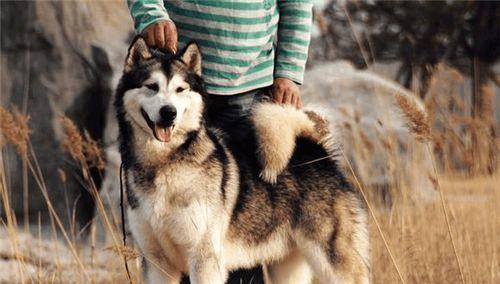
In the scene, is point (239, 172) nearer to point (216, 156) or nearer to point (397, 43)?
point (216, 156)

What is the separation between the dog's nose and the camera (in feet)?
9.37

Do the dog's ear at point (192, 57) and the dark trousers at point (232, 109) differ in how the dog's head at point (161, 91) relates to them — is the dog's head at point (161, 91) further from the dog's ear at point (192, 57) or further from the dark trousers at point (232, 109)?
the dark trousers at point (232, 109)

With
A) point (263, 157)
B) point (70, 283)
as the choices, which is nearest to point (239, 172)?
point (263, 157)

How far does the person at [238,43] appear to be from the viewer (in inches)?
127

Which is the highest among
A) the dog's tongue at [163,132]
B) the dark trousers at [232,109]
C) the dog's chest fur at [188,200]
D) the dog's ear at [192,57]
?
the dog's ear at [192,57]

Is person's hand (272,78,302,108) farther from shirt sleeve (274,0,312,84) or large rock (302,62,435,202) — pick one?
large rock (302,62,435,202)

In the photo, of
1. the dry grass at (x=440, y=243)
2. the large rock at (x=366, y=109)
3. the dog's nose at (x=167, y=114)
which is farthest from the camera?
the large rock at (x=366, y=109)

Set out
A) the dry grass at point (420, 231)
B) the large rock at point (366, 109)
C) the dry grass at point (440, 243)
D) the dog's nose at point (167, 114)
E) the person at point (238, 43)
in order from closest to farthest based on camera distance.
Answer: the dog's nose at point (167, 114) < the person at point (238, 43) < the dry grass at point (420, 231) < the dry grass at point (440, 243) < the large rock at point (366, 109)

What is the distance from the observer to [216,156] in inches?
125

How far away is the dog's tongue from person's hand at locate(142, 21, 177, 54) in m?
0.32

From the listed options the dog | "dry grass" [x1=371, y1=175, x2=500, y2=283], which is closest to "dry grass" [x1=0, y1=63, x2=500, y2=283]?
"dry grass" [x1=371, y1=175, x2=500, y2=283]

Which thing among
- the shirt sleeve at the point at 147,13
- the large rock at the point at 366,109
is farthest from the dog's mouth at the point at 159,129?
the large rock at the point at 366,109

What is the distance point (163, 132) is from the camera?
2.97m

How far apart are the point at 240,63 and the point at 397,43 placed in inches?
589
